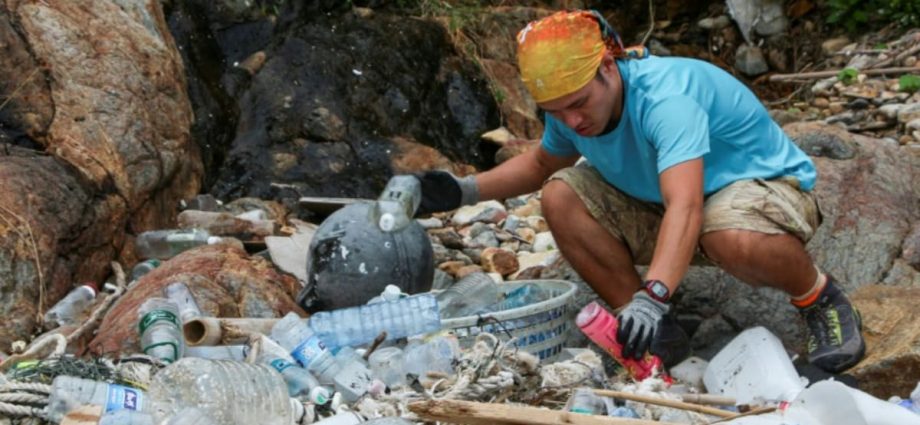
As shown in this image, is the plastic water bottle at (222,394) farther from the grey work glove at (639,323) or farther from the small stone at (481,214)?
the small stone at (481,214)

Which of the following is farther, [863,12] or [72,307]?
[863,12]

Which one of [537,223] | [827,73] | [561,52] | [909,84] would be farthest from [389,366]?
[827,73]

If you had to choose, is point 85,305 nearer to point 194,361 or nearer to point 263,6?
point 194,361

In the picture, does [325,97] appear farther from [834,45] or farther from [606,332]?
[606,332]

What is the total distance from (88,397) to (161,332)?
19.3 inches

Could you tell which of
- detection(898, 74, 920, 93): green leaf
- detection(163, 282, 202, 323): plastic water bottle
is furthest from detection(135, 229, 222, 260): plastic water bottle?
detection(898, 74, 920, 93): green leaf

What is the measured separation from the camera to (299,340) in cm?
404

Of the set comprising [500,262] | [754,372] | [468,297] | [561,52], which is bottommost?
[500,262]

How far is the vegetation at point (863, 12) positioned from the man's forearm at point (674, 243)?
7.66 meters

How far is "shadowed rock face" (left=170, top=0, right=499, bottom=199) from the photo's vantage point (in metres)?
8.29

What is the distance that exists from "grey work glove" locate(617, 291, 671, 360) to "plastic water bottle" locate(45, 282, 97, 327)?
7.45ft

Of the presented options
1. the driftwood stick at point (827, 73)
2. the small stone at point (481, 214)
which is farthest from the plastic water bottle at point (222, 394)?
the driftwood stick at point (827, 73)

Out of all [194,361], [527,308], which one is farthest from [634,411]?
[194,361]

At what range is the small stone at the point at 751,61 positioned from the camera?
11383 mm
